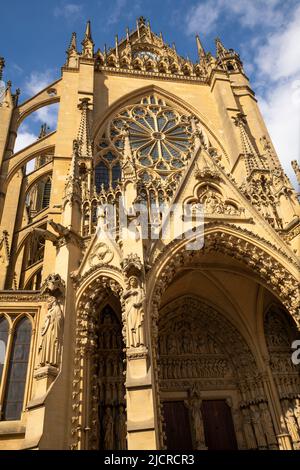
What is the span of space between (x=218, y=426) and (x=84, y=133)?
10691 mm

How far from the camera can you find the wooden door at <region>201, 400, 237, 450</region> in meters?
10.2

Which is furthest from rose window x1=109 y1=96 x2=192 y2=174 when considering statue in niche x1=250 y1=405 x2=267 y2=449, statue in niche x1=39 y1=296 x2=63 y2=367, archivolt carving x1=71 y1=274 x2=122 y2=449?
statue in niche x1=250 y1=405 x2=267 y2=449

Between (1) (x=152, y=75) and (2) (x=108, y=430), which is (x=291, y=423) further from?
(1) (x=152, y=75)

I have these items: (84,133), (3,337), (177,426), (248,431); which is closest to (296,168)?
(84,133)

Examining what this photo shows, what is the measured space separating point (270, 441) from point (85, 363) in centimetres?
580

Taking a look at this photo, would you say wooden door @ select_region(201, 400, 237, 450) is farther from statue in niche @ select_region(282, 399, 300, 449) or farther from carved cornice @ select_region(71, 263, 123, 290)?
carved cornice @ select_region(71, 263, 123, 290)

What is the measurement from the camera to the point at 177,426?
10.2 meters

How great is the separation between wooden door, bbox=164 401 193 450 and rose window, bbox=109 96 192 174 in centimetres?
886

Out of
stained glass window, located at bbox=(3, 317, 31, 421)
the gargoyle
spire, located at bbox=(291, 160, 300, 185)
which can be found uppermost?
spire, located at bbox=(291, 160, 300, 185)

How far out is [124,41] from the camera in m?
21.8

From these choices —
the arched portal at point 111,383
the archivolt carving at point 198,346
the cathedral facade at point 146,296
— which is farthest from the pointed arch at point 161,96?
the arched portal at point 111,383

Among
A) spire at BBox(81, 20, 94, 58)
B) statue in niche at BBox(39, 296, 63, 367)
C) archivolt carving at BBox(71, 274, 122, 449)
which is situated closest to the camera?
archivolt carving at BBox(71, 274, 122, 449)
